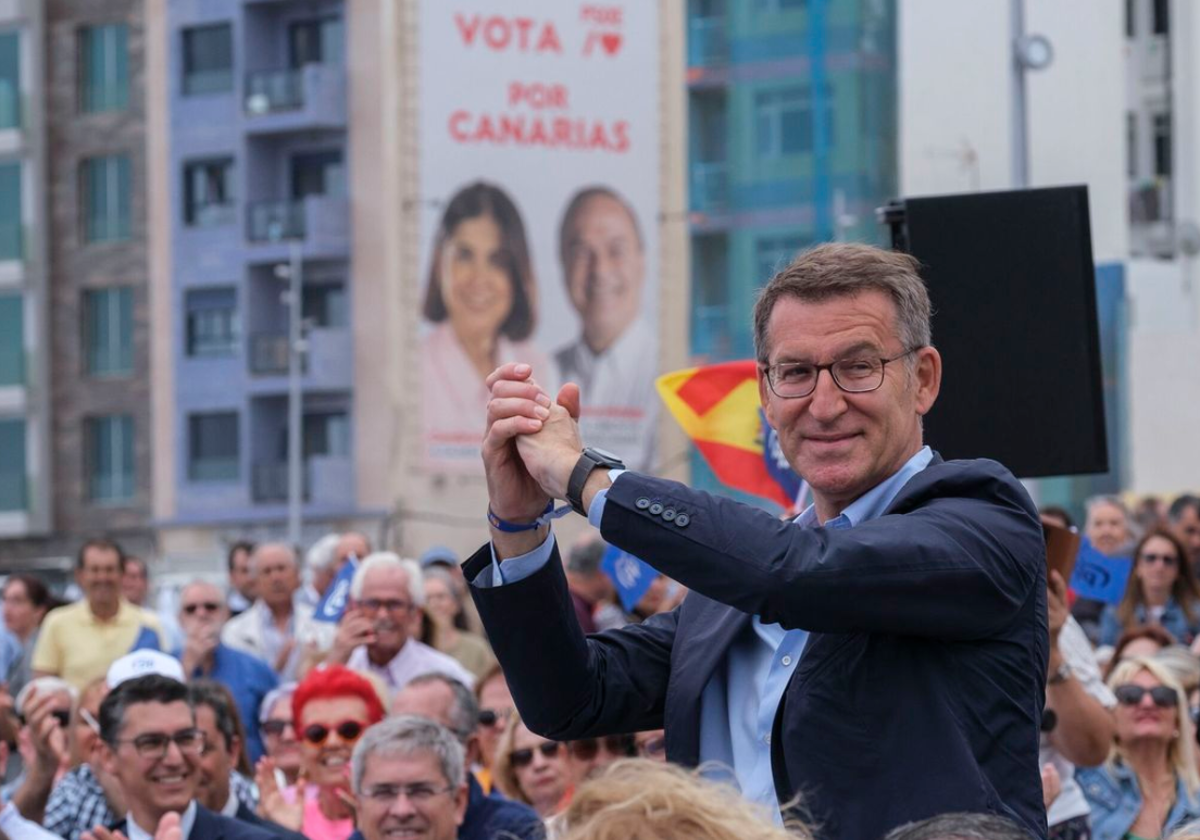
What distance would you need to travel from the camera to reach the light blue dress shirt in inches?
140

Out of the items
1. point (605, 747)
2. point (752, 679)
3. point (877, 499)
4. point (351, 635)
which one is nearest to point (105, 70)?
point (351, 635)

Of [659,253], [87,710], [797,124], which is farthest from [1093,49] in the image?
[87,710]

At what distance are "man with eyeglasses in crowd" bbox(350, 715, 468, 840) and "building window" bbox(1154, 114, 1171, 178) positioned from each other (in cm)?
3925

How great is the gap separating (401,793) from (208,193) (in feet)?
129

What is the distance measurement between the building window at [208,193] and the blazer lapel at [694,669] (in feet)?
137

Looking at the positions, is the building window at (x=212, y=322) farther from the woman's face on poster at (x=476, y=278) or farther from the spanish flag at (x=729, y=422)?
the spanish flag at (x=729, y=422)

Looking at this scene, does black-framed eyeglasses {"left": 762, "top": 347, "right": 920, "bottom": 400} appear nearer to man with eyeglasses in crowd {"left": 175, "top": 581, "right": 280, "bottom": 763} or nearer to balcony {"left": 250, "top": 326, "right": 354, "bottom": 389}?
man with eyeglasses in crowd {"left": 175, "top": 581, "right": 280, "bottom": 763}

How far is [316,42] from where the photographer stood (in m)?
45.2

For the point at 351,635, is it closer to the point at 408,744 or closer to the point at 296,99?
the point at 408,744

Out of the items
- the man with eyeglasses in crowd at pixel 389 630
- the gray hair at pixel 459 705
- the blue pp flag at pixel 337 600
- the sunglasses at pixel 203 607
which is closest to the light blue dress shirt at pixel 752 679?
the gray hair at pixel 459 705

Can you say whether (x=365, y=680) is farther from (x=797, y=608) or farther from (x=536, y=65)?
(x=536, y=65)

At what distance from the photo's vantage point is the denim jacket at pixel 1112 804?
8.41 metres

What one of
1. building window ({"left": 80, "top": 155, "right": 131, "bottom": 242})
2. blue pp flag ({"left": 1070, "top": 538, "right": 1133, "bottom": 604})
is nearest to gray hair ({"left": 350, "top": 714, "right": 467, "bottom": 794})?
blue pp flag ({"left": 1070, "top": 538, "right": 1133, "bottom": 604})

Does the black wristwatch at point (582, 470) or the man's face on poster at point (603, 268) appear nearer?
the black wristwatch at point (582, 470)
